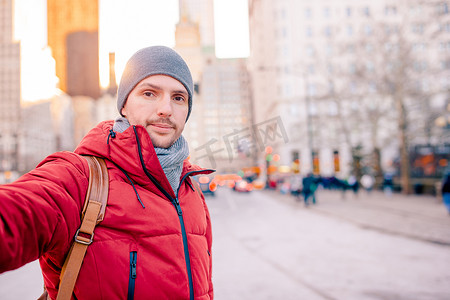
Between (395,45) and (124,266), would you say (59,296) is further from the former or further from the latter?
(395,45)

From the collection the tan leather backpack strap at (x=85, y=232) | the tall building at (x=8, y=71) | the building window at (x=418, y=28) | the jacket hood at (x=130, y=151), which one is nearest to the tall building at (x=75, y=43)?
the tall building at (x=8, y=71)

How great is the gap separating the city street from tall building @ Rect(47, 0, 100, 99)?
340ft

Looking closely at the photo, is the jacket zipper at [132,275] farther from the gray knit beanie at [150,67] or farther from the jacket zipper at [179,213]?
the gray knit beanie at [150,67]

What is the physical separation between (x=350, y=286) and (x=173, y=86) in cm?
507

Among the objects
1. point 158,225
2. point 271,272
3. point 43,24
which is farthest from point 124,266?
point 43,24

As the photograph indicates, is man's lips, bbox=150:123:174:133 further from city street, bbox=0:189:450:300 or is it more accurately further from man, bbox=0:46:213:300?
city street, bbox=0:189:450:300

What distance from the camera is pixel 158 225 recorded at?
1.46 meters

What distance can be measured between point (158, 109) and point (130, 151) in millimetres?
282

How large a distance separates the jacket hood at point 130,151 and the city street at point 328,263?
3990 millimetres

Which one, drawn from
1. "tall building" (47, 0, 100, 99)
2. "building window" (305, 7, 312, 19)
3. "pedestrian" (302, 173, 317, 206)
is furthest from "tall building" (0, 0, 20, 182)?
"pedestrian" (302, 173, 317, 206)

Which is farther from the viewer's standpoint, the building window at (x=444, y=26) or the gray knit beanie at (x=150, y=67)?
the building window at (x=444, y=26)

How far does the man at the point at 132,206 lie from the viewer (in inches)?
43.4

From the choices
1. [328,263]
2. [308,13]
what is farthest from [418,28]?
[308,13]

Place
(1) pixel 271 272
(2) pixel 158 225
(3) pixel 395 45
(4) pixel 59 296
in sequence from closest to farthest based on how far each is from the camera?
(4) pixel 59 296 < (2) pixel 158 225 < (1) pixel 271 272 < (3) pixel 395 45
